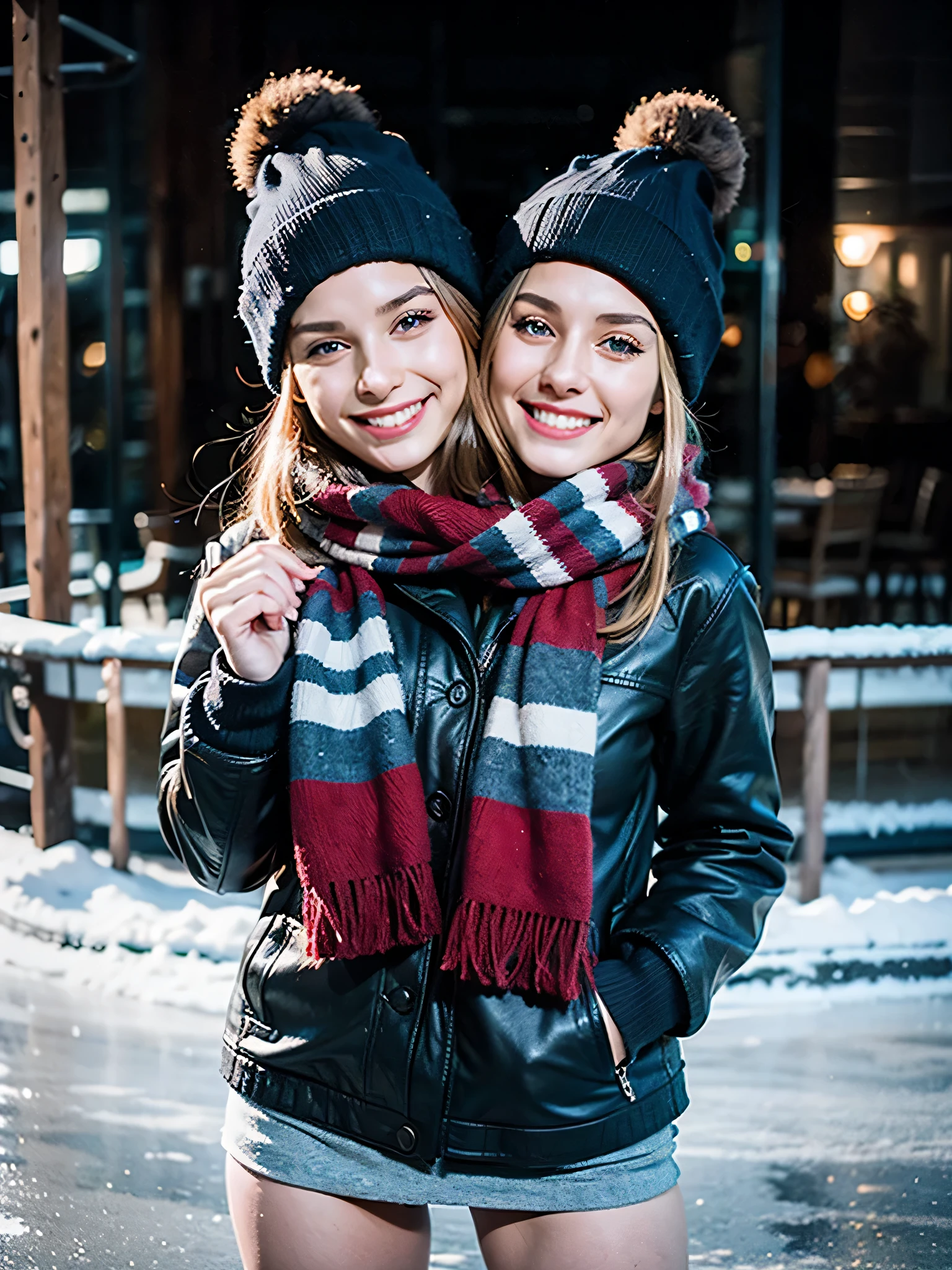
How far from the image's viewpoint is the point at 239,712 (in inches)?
56.6

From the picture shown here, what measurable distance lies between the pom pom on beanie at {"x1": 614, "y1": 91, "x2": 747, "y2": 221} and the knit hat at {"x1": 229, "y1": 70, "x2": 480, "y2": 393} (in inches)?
9.6

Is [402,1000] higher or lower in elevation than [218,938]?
higher

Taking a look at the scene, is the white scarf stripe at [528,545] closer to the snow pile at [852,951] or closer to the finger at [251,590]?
the finger at [251,590]

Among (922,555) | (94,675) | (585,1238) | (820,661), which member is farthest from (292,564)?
(922,555)

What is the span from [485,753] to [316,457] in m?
0.44

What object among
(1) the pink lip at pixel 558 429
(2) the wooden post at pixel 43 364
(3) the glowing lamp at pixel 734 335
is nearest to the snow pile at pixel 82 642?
(2) the wooden post at pixel 43 364

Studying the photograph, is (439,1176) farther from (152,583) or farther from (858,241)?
(858,241)

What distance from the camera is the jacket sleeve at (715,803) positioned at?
149 cm

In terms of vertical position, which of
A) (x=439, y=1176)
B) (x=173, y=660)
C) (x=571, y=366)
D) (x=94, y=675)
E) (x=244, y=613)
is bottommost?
(x=94, y=675)

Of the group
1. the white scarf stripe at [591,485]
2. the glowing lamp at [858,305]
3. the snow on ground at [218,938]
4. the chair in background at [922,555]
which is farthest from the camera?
the chair in background at [922,555]

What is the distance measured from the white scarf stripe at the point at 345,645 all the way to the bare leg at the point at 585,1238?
0.60 meters

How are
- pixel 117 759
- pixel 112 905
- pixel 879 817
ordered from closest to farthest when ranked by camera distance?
pixel 112 905 → pixel 117 759 → pixel 879 817

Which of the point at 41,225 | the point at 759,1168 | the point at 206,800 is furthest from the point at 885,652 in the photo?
the point at 206,800

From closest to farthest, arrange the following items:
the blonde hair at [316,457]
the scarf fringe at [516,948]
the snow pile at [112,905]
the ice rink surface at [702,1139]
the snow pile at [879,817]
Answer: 1. the scarf fringe at [516,948]
2. the blonde hair at [316,457]
3. the ice rink surface at [702,1139]
4. the snow pile at [112,905]
5. the snow pile at [879,817]
